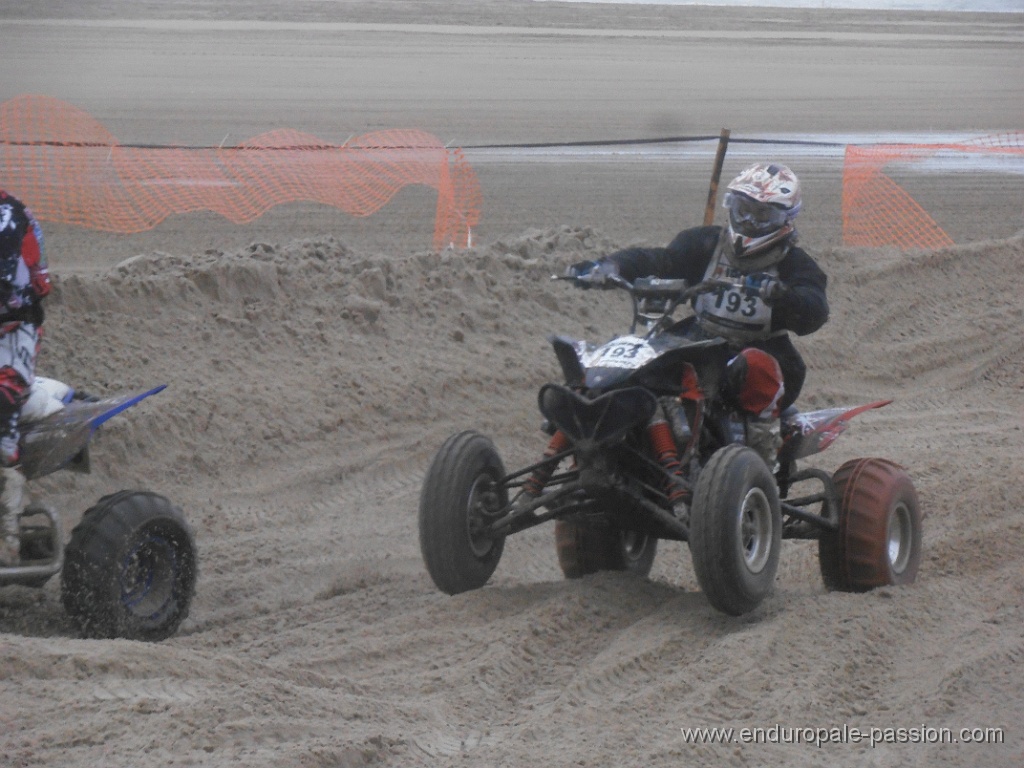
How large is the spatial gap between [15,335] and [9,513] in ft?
2.28

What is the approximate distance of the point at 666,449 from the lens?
523 cm

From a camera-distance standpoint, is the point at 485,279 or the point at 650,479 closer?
the point at 650,479

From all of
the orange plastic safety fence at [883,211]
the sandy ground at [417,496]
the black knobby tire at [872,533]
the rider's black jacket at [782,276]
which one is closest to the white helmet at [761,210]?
the rider's black jacket at [782,276]

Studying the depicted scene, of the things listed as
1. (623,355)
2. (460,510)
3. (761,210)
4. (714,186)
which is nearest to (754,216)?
(761,210)

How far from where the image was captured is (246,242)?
12.0m

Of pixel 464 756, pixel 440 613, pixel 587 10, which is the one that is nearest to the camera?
pixel 464 756

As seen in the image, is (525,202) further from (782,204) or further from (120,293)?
(782,204)

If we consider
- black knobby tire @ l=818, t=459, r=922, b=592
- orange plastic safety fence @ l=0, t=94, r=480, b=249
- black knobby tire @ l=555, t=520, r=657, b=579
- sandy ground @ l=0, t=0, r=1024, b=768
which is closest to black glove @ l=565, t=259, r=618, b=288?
black knobby tire @ l=555, t=520, r=657, b=579

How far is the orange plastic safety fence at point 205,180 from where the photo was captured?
12.6 m

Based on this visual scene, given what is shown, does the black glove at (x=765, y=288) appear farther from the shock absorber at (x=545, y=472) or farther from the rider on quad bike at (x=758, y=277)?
the shock absorber at (x=545, y=472)

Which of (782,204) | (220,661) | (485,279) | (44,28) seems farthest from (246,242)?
(44,28)

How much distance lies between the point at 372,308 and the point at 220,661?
15.8 ft

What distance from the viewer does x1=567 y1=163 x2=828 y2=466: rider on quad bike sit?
216 inches

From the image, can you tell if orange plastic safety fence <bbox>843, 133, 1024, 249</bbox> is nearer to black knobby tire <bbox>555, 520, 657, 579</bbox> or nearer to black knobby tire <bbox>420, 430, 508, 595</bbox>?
black knobby tire <bbox>555, 520, 657, 579</bbox>
